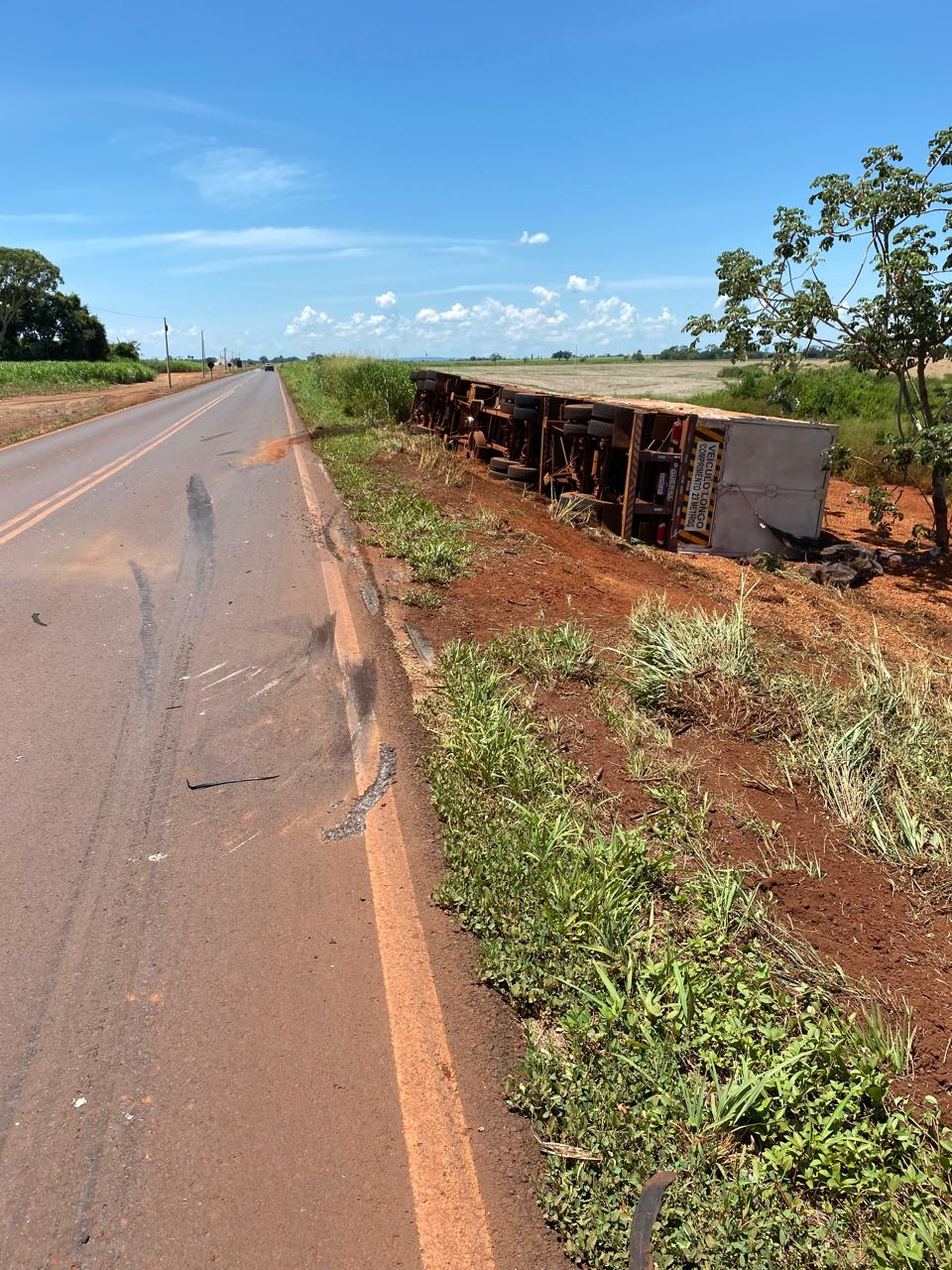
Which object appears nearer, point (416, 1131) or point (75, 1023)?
point (416, 1131)

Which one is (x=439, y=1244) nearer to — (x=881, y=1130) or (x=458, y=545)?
(x=881, y=1130)

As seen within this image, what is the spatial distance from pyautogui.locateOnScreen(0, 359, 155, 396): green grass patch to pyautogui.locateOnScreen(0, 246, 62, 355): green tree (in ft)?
42.8

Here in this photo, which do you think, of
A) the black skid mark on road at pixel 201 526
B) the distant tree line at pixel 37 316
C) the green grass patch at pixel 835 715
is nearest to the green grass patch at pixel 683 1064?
the green grass patch at pixel 835 715

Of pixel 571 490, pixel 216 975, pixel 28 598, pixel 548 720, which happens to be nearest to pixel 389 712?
pixel 548 720

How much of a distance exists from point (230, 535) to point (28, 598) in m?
2.95

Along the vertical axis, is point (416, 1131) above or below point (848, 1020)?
below

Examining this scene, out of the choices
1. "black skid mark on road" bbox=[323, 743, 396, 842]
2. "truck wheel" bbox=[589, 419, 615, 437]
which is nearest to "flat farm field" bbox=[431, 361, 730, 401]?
"truck wheel" bbox=[589, 419, 615, 437]

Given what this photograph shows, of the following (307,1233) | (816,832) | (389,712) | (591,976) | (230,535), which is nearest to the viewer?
(307,1233)

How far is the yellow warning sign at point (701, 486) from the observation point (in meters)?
10.1

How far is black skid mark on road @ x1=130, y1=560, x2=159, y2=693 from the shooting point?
18.7ft

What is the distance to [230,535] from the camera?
979 cm

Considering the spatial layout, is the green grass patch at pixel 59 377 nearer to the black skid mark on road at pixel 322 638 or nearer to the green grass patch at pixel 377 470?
the green grass patch at pixel 377 470

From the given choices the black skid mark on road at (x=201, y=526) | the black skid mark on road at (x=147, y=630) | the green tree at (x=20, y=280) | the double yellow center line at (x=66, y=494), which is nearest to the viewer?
the black skid mark on road at (x=147, y=630)

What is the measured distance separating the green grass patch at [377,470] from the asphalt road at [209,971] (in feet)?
7.62
